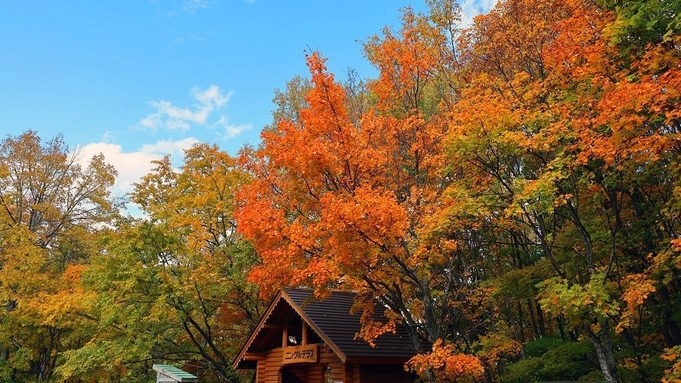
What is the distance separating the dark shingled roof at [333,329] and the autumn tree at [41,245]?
8.28 metres

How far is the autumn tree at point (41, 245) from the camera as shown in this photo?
66.9 ft

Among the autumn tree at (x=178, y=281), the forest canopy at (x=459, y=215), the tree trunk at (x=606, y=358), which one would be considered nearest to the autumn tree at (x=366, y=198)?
the forest canopy at (x=459, y=215)

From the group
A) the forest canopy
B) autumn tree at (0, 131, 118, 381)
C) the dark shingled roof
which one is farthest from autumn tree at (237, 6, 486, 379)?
autumn tree at (0, 131, 118, 381)

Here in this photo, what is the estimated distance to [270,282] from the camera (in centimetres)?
1156

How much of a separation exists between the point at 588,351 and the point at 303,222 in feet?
27.5

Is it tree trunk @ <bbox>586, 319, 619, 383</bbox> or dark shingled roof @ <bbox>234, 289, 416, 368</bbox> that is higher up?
dark shingled roof @ <bbox>234, 289, 416, 368</bbox>

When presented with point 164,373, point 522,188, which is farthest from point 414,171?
point 164,373

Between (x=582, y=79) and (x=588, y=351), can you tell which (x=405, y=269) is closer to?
(x=588, y=351)

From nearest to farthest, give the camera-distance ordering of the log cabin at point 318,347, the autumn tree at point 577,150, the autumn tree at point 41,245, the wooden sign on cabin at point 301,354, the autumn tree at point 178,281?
1. the autumn tree at point 577,150
2. the log cabin at point 318,347
3. the wooden sign on cabin at point 301,354
4. the autumn tree at point 178,281
5. the autumn tree at point 41,245

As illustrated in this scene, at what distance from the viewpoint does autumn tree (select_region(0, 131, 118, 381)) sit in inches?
803

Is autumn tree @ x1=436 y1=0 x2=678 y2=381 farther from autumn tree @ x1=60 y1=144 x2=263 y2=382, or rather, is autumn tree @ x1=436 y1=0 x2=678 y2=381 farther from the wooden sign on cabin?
autumn tree @ x1=60 y1=144 x2=263 y2=382

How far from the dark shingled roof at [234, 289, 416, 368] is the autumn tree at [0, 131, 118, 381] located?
8285 millimetres

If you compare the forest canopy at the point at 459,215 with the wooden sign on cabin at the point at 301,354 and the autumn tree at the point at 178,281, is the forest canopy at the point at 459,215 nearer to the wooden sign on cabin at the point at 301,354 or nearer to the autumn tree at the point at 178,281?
the autumn tree at the point at 178,281

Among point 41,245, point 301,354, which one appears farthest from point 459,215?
point 41,245
